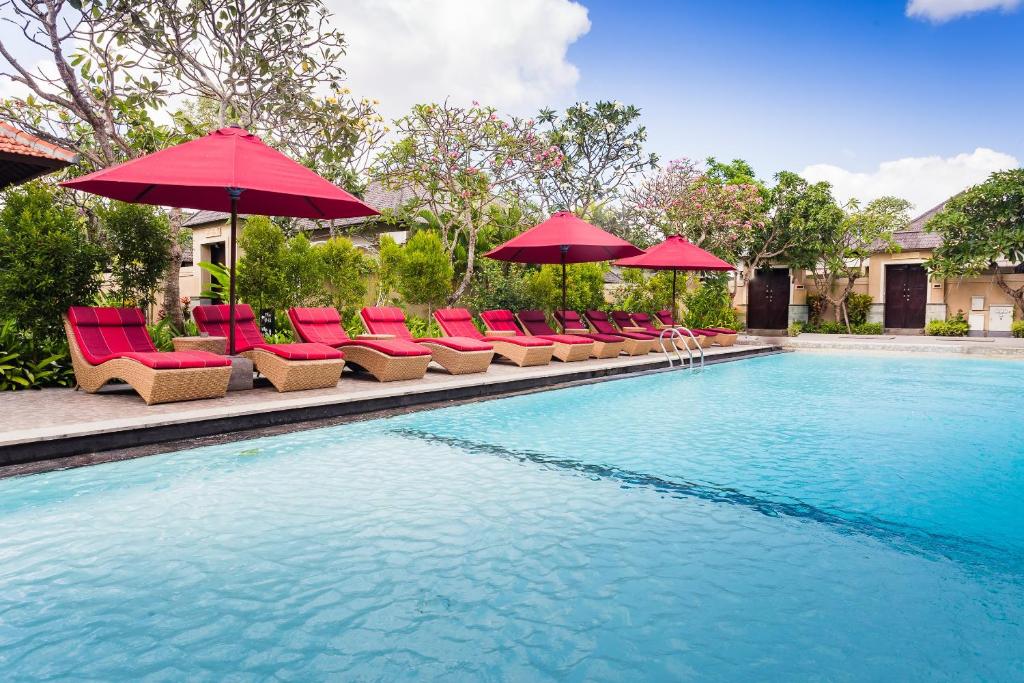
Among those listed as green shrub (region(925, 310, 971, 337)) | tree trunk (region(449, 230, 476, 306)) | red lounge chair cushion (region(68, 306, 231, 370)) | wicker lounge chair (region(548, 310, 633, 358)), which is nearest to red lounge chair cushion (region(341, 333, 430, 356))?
red lounge chair cushion (region(68, 306, 231, 370))

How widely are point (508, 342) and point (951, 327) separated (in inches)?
740

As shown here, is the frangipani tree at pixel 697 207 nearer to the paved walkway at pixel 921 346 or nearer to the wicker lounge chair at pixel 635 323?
the paved walkway at pixel 921 346

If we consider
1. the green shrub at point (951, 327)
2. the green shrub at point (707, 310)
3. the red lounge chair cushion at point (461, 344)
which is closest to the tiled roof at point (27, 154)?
the red lounge chair cushion at point (461, 344)

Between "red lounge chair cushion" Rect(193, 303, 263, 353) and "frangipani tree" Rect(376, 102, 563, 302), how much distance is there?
6.28 meters

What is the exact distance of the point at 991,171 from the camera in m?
20.5

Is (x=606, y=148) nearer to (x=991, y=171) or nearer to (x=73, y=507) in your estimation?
(x=991, y=171)

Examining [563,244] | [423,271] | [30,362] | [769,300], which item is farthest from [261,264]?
[769,300]

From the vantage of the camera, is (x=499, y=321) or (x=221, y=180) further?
(x=499, y=321)

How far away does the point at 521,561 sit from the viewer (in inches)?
131

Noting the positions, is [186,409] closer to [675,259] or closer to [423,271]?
[423,271]

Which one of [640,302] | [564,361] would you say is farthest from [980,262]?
[564,361]

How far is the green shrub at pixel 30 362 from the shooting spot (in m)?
7.12

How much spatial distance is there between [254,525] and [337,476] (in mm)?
1011

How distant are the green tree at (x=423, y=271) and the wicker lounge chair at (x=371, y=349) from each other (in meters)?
3.56
